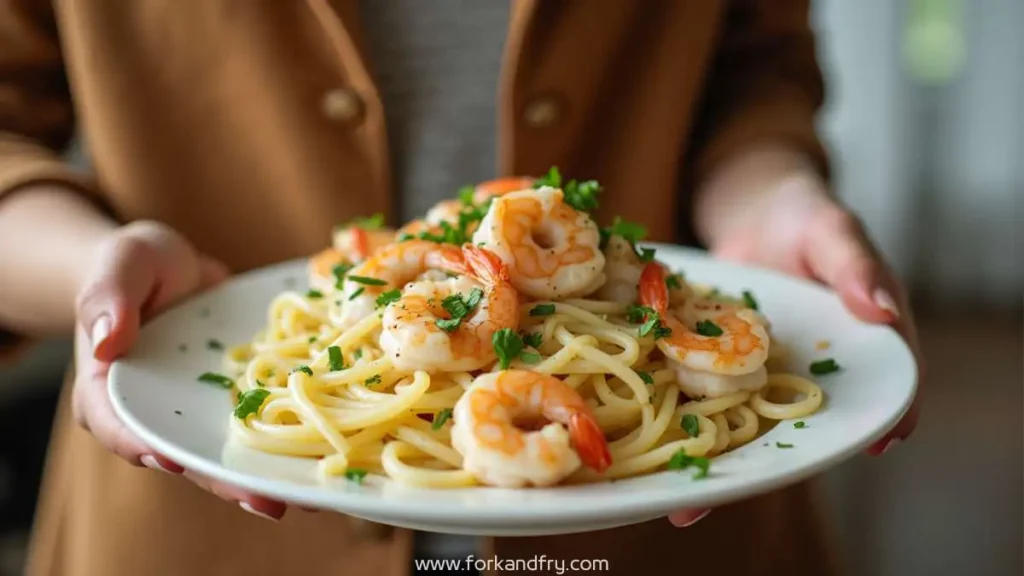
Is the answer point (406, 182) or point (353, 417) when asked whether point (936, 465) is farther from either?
point (353, 417)

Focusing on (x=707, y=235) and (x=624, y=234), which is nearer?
(x=624, y=234)

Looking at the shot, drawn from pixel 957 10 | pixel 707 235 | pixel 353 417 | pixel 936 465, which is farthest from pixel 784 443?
pixel 957 10

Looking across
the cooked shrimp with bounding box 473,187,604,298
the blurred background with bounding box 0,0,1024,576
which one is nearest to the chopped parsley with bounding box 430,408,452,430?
the cooked shrimp with bounding box 473,187,604,298

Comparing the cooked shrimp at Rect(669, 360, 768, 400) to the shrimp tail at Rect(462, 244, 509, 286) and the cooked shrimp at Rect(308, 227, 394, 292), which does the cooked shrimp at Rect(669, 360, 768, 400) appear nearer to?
the shrimp tail at Rect(462, 244, 509, 286)

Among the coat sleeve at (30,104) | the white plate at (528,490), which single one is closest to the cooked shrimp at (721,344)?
the white plate at (528,490)

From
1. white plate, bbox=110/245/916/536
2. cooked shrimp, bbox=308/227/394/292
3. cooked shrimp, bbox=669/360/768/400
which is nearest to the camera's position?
white plate, bbox=110/245/916/536

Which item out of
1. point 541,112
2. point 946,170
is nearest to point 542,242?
point 541,112

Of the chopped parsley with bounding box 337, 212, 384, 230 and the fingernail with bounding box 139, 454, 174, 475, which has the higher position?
the chopped parsley with bounding box 337, 212, 384, 230
